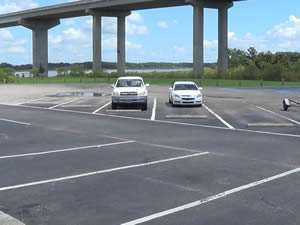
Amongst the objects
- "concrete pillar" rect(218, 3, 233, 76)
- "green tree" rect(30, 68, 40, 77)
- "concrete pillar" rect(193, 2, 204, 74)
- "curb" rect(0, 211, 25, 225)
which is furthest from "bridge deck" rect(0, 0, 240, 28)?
"curb" rect(0, 211, 25, 225)

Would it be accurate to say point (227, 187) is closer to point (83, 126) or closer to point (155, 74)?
point (83, 126)

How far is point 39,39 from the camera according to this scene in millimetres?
99188

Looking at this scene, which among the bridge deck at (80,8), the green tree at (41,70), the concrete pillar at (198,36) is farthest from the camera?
the green tree at (41,70)

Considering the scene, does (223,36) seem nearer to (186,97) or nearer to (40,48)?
(40,48)

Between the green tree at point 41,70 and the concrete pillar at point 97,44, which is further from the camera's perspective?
the green tree at point 41,70

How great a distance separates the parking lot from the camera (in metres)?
6.40

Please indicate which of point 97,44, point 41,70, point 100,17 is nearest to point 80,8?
point 100,17

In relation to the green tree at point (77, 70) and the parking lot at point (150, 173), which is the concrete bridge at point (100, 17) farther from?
the parking lot at point (150, 173)

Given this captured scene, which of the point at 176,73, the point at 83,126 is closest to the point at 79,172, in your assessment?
the point at 83,126

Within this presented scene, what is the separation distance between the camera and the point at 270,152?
11531 mm

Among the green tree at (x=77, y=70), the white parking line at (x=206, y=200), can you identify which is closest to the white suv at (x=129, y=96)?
the white parking line at (x=206, y=200)

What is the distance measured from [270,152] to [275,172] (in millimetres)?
2433

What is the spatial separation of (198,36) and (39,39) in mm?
40839

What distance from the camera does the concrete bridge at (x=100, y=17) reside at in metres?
71.6
